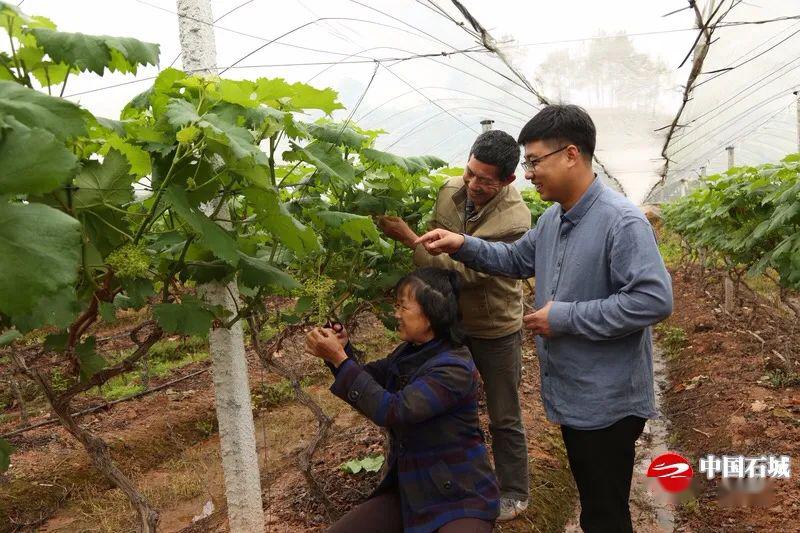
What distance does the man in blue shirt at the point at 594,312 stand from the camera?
192 centimetres

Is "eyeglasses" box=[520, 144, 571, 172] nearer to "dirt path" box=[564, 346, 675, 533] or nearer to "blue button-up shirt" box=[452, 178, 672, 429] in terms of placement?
"blue button-up shirt" box=[452, 178, 672, 429]

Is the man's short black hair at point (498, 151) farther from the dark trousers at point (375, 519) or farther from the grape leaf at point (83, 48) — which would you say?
the grape leaf at point (83, 48)

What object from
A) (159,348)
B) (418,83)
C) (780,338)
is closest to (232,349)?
(418,83)

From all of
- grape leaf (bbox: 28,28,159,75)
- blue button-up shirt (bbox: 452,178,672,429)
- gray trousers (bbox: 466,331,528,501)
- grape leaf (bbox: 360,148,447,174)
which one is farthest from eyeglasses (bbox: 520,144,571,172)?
grape leaf (bbox: 28,28,159,75)

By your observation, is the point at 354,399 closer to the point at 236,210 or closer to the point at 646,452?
the point at 236,210

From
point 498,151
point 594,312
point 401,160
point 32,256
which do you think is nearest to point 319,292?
point 401,160

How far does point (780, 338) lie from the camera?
19.0ft

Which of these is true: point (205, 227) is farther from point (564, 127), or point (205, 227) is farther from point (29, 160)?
point (564, 127)

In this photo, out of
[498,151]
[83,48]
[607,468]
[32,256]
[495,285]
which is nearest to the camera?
[32,256]

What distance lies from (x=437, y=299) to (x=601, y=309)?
525 millimetres

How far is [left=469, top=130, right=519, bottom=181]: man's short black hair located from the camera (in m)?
2.54

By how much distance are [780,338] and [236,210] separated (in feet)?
18.1

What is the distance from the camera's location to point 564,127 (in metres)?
1.98

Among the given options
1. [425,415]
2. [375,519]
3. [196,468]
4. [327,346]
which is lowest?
[196,468]
